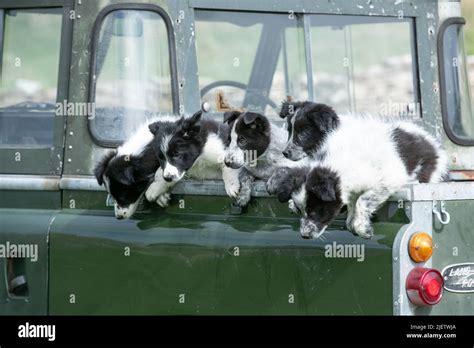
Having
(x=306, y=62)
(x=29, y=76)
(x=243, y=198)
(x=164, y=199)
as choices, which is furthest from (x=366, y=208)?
(x=29, y=76)

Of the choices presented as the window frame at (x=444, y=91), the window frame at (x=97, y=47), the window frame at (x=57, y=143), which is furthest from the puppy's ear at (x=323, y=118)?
the window frame at (x=57, y=143)

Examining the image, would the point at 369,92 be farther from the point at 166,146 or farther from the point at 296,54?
the point at 166,146

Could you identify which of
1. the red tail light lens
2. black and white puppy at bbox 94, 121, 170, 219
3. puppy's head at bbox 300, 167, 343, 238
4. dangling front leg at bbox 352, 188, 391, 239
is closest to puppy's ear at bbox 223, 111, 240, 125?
black and white puppy at bbox 94, 121, 170, 219

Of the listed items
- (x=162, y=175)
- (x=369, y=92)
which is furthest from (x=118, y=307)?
(x=369, y=92)

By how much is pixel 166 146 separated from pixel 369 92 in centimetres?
186

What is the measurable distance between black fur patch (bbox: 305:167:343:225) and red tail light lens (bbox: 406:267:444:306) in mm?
510

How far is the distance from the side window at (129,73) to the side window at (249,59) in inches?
10.9

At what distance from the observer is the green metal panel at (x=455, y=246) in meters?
5.61

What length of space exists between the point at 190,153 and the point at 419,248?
58.0 inches

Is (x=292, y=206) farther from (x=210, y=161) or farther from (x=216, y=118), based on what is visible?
(x=216, y=118)

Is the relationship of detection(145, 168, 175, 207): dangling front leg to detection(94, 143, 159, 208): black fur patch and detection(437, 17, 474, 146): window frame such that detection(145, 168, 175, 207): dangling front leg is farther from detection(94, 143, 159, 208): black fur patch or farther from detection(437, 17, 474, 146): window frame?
detection(437, 17, 474, 146): window frame

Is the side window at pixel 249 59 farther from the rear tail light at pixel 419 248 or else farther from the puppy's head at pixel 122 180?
the rear tail light at pixel 419 248

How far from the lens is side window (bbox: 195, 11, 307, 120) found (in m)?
6.92

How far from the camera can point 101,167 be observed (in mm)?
6301
